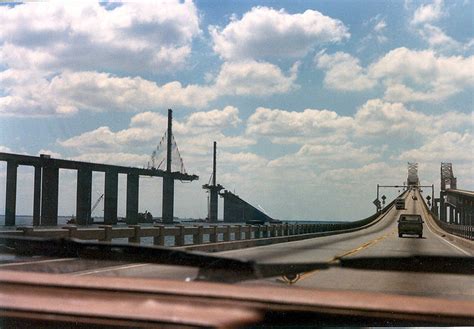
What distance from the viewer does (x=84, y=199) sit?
382cm

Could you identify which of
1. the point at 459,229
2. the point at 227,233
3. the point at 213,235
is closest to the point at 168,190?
the point at 213,235

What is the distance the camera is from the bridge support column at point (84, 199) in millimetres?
3765

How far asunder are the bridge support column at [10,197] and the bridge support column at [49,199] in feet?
0.55

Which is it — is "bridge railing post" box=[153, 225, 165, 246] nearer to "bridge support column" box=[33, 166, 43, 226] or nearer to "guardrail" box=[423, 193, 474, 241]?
"bridge support column" box=[33, 166, 43, 226]

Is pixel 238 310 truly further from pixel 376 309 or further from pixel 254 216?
pixel 254 216

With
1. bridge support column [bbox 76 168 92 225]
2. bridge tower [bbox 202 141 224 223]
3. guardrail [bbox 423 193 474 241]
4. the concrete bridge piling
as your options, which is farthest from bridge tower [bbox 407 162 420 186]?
guardrail [bbox 423 193 474 241]

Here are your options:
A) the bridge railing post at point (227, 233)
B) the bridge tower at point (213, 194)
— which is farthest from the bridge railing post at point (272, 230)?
the bridge tower at point (213, 194)

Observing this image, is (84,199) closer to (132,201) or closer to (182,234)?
(132,201)

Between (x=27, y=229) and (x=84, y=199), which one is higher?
(x=84, y=199)

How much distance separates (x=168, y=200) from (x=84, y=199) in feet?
1.64

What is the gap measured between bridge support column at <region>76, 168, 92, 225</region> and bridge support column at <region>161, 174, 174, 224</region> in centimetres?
45

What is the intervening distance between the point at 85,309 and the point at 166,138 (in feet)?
3.46

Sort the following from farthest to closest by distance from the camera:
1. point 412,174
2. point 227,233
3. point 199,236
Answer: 1. point 227,233
2. point 199,236
3. point 412,174

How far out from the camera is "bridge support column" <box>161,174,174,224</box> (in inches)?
145
